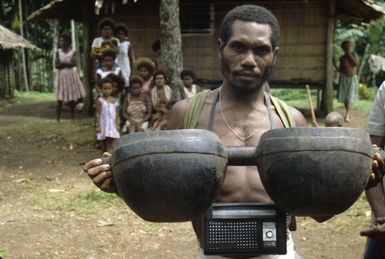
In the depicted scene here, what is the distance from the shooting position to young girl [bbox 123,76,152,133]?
764cm

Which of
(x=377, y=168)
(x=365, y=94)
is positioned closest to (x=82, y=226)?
(x=377, y=168)

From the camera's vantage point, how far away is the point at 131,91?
25.4 feet

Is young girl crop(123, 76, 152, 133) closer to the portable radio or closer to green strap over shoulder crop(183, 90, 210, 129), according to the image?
green strap over shoulder crop(183, 90, 210, 129)

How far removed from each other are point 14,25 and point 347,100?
41.7 ft

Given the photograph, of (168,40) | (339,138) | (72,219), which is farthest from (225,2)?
(339,138)

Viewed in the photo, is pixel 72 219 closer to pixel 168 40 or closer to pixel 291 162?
pixel 168 40

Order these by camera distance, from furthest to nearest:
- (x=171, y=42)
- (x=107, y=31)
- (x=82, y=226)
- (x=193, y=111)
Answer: (x=107, y=31) < (x=171, y=42) < (x=82, y=226) < (x=193, y=111)

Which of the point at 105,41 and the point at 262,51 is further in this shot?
the point at 105,41

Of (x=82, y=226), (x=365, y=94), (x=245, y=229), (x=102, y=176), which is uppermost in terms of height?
(x=102, y=176)

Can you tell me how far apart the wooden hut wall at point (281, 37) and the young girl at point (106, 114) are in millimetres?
3866

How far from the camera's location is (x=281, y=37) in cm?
1123

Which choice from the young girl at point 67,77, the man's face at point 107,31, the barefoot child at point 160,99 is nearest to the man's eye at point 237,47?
the barefoot child at point 160,99

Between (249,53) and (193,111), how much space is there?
36 cm

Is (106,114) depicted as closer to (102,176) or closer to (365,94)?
(102,176)
